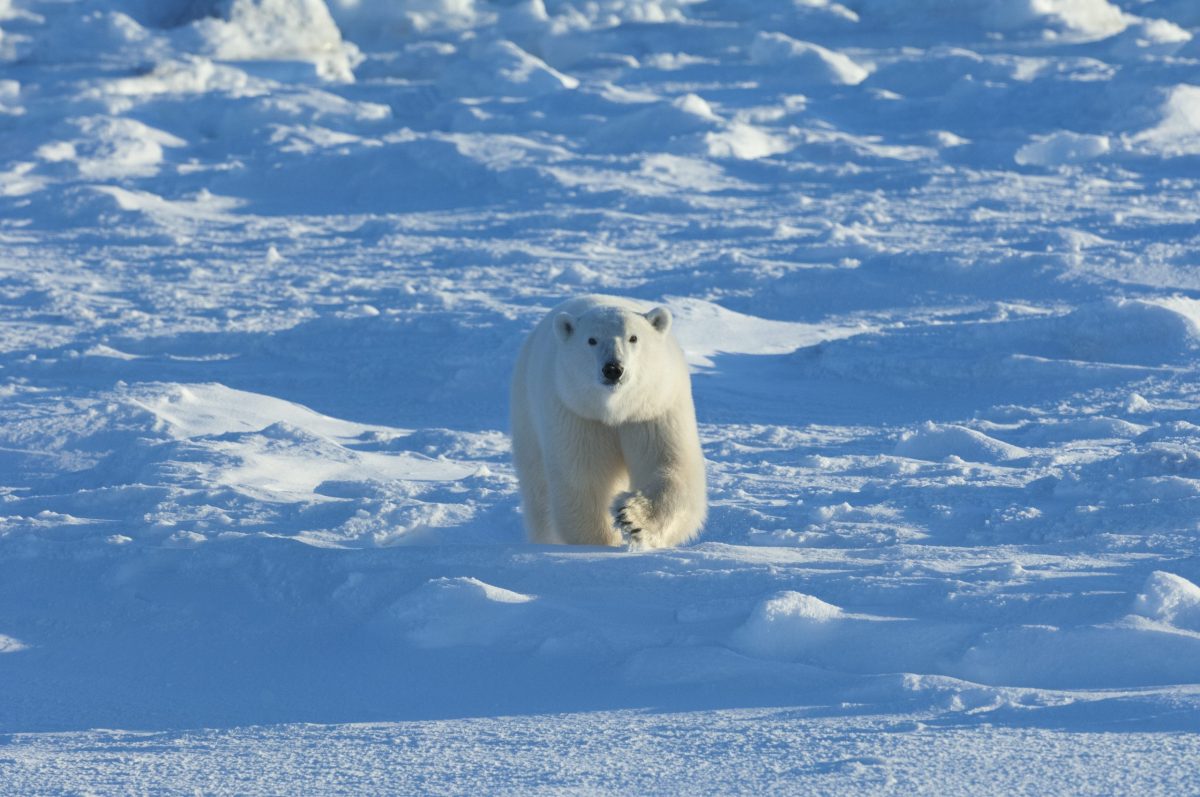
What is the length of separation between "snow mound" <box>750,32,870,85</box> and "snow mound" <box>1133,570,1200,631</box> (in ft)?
45.6

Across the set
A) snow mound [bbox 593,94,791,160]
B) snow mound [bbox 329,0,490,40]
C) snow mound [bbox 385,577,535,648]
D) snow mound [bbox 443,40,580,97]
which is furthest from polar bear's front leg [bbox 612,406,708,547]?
snow mound [bbox 329,0,490,40]

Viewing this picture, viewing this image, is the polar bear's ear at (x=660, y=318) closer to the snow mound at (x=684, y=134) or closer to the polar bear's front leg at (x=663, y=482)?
the polar bear's front leg at (x=663, y=482)

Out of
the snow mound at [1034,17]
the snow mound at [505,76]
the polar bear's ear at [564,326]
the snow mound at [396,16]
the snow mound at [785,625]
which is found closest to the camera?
the snow mound at [785,625]

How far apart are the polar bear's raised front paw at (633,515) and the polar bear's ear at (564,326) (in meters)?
0.42

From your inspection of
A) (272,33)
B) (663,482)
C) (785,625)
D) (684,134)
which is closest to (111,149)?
(684,134)

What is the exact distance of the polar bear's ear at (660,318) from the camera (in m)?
3.86

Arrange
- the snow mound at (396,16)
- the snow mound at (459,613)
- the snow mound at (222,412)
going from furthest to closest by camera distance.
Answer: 1. the snow mound at (396,16)
2. the snow mound at (222,412)
3. the snow mound at (459,613)

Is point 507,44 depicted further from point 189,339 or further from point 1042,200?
point 189,339

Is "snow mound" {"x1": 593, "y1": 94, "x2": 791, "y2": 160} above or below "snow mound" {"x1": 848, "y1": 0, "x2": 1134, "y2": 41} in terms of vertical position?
below

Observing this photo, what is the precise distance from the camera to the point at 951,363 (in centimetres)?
639

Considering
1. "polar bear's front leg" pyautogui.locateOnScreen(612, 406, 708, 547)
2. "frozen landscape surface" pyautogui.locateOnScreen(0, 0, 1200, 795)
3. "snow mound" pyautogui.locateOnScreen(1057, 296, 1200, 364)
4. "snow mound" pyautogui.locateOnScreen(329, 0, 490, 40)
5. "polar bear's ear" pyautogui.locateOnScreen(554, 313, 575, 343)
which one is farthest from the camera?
"snow mound" pyautogui.locateOnScreen(329, 0, 490, 40)

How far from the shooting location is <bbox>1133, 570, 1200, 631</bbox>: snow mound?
2.87 m

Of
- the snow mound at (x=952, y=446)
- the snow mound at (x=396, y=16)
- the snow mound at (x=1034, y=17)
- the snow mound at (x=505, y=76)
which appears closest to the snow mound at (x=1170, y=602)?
the snow mound at (x=952, y=446)

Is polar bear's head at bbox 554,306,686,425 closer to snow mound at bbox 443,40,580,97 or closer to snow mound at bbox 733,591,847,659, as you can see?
snow mound at bbox 733,591,847,659
